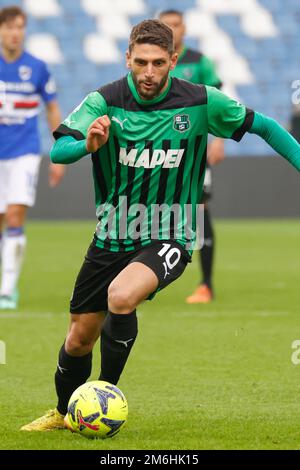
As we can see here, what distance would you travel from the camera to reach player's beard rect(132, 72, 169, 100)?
14.7ft

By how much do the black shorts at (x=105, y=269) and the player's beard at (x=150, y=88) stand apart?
2.02ft

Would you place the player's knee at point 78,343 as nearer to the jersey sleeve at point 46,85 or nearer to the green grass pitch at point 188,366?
the green grass pitch at point 188,366

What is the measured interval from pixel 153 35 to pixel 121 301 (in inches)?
44.2

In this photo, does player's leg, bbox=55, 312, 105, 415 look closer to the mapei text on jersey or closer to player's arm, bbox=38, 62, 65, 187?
the mapei text on jersey

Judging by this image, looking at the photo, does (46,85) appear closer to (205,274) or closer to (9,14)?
(9,14)

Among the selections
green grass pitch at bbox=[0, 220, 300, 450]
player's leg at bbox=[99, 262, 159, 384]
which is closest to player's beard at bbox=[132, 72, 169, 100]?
player's leg at bbox=[99, 262, 159, 384]

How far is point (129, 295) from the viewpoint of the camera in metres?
4.18

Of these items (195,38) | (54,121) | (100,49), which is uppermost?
(195,38)

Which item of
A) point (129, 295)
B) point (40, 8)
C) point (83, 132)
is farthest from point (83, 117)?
point (40, 8)

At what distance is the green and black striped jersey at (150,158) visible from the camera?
15.1 feet

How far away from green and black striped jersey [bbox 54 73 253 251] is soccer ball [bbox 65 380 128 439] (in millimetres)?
623

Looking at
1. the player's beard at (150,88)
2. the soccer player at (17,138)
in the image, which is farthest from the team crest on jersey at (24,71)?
the player's beard at (150,88)
